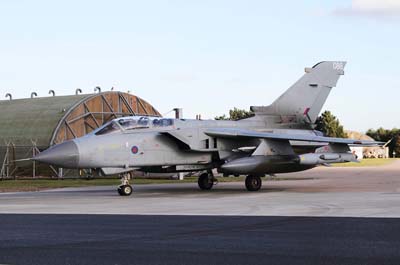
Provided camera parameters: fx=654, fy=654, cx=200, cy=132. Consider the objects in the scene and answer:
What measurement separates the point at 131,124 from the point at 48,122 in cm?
2002

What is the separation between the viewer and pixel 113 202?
18391mm

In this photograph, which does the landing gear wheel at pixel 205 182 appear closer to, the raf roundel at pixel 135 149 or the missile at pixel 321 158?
the missile at pixel 321 158

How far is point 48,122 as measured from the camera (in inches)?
1590

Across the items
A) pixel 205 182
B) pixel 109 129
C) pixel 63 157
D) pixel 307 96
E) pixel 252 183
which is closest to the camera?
pixel 63 157

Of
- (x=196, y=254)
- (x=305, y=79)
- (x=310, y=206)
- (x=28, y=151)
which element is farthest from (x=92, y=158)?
(x=28, y=151)

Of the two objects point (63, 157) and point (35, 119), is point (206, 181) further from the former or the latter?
point (35, 119)

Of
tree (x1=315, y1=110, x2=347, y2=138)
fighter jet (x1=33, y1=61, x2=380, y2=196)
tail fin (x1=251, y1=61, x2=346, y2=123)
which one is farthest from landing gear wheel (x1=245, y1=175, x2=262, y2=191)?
tree (x1=315, y1=110, x2=347, y2=138)

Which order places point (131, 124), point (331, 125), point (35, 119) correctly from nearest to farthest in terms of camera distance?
point (131, 124)
point (35, 119)
point (331, 125)

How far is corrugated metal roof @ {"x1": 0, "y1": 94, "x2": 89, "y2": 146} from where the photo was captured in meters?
40.0

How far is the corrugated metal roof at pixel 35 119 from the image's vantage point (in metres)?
40.0

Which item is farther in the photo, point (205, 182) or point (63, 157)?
point (205, 182)

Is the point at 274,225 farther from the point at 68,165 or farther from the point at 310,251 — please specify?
the point at 68,165

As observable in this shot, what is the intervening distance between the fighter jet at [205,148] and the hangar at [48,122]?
17189 millimetres

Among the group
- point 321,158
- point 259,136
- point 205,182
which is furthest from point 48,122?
point 321,158
